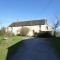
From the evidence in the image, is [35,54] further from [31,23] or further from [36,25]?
[31,23]

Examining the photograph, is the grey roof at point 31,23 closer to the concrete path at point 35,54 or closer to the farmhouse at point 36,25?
the farmhouse at point 36,25

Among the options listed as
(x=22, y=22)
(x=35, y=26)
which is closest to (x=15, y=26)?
(x=22, y=22)

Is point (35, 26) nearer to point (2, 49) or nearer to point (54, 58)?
point (2, 49)

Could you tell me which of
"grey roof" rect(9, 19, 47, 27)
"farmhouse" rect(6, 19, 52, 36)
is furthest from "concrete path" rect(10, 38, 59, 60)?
"grey roof" rect(9, 19, 47, 27)

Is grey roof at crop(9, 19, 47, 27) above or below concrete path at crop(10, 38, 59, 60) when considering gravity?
above

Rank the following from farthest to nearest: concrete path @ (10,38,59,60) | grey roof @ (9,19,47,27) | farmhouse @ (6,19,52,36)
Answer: grey roof @ (9,19,47,27), farmhouse @ (6,19,52,36), concrete path @ (10,38,59,60)

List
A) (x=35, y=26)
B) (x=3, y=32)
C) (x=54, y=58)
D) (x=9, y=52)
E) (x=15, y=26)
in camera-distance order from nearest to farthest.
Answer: (x=54, y=58), (x=9, y=52), (x=3, y=32), (x=35, y=26), (x=15, y=26)

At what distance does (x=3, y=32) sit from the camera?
34.6 meters

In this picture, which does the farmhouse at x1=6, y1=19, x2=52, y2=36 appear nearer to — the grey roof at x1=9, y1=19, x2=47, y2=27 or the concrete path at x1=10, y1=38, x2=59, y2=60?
the grey roof at x1=9, y1=19, x2=47, y2=27

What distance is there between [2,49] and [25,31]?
88.9 feet

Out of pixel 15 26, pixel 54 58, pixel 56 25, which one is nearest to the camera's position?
pixel 54 58

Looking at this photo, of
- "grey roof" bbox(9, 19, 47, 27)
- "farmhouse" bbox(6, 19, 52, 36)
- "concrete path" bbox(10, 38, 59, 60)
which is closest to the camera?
"concrete path" bbox(10, 38, 59, 60)

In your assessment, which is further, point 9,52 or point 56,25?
point 56,25

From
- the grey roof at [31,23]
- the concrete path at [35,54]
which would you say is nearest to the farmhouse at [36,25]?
the grey roof at [31,23]
